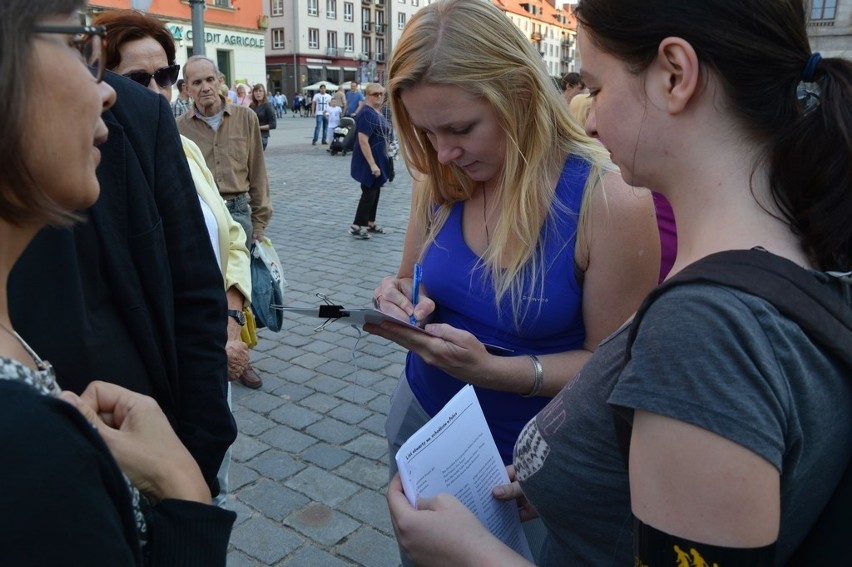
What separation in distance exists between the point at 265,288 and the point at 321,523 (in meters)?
1.32

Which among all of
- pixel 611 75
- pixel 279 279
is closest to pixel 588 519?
pixel 611 75

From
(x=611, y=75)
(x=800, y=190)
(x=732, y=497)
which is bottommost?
(x=732, y=497)

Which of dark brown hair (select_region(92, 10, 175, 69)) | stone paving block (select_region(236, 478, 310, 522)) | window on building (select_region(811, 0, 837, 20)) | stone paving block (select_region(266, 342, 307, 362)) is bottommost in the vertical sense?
stone paving block (select_region(236, 478, 310, 522))

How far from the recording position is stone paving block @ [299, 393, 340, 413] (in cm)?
414

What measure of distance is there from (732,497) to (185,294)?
50.7 inches

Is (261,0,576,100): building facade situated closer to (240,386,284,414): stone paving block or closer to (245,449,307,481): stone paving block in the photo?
(240,386,284,414): stone paving block

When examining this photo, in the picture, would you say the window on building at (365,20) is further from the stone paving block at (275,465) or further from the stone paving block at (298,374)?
the stone paving block at (275,465)

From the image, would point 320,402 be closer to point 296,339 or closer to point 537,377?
point 296,339

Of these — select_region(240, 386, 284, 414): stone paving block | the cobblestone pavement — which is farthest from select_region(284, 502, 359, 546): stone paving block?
select_region(240, 386, 284, 414): stone paving block

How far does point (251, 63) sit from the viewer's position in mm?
41031

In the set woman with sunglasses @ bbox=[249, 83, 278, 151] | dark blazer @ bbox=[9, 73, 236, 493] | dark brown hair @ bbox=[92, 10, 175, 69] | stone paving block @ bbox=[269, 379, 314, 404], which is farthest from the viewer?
woman with sunglasses @ bbox=[249, 83, 278, 151]

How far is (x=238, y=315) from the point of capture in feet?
9.55

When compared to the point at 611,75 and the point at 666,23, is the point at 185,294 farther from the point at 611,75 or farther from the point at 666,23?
the point at 666,23

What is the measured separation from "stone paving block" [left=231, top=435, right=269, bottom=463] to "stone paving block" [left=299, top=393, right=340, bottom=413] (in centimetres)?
49
